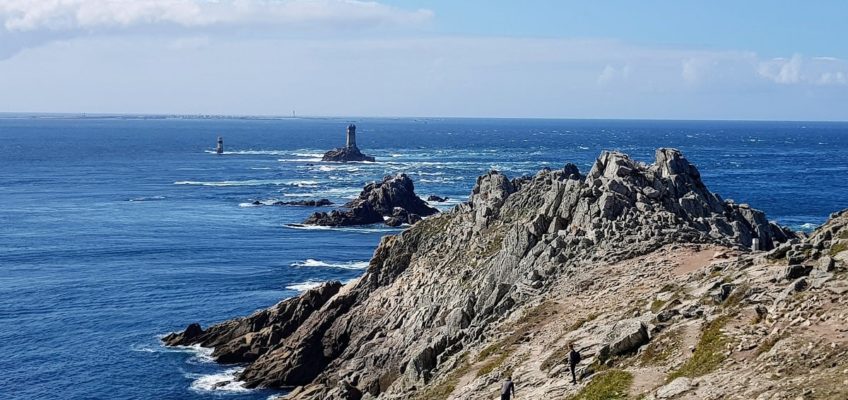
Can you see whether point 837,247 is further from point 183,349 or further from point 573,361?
point 183,349

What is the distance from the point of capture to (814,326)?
28609 mm

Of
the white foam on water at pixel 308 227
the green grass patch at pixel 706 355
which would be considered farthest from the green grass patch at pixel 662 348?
the white foam on water at pixel 308 227

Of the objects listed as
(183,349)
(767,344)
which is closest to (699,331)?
(767,344)

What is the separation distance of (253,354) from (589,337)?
34584 millimetres

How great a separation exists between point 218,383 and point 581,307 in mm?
28112

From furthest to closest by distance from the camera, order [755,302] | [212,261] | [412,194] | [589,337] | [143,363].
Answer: [412,194] < [212,261] < [143,363] < [589,337] < [755,302]

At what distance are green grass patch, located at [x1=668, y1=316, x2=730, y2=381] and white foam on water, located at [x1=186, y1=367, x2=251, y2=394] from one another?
119 feet

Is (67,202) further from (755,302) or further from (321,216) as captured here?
(755,302)

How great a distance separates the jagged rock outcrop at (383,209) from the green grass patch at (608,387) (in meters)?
96.4

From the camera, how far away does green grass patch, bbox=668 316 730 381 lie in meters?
29.0

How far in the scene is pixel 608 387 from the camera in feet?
100

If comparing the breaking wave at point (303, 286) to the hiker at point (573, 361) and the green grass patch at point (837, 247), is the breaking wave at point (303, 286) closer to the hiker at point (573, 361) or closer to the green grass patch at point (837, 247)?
the hiker at point (573, 361)

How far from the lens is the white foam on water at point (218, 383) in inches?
2417

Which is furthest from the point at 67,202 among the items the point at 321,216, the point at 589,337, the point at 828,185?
the point at 589,337
